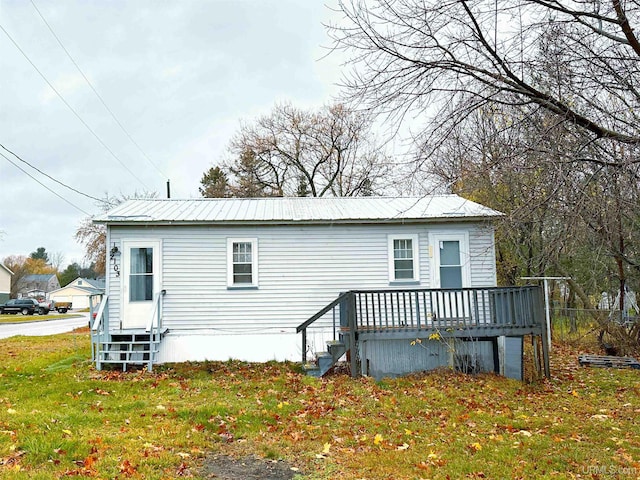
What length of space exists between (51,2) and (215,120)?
1017cm

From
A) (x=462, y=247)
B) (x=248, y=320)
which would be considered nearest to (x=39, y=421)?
(x=248, y=320)

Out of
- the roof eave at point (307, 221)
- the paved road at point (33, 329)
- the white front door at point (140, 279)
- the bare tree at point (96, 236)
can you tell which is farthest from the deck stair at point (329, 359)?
the bare tree at point (96, 236)

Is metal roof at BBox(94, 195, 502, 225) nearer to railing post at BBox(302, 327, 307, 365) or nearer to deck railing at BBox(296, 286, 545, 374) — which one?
deck railing at BBox(296, 286, 545, 374)

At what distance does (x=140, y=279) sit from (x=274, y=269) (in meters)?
3.15

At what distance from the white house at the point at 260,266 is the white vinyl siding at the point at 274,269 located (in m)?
0.02

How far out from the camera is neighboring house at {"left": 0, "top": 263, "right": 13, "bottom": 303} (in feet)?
184

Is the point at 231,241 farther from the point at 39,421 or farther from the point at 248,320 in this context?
the point at 39,421

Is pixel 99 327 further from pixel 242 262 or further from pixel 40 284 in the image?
pixel 40 284

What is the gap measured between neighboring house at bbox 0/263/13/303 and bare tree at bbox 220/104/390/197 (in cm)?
3711

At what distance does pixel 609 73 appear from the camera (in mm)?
6621


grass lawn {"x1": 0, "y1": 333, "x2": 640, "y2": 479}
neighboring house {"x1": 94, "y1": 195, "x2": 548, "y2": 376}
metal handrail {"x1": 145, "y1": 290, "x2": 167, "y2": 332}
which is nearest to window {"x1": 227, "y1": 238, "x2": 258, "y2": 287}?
neighboring house {"x1": 94, "y1": 195, "x2": 548, "y2": 376}

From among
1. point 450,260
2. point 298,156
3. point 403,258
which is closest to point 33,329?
point 298,156

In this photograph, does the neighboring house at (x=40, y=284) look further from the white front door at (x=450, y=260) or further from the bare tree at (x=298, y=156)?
the white front door at (x=450, y=260)

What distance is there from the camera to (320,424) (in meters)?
7.21
